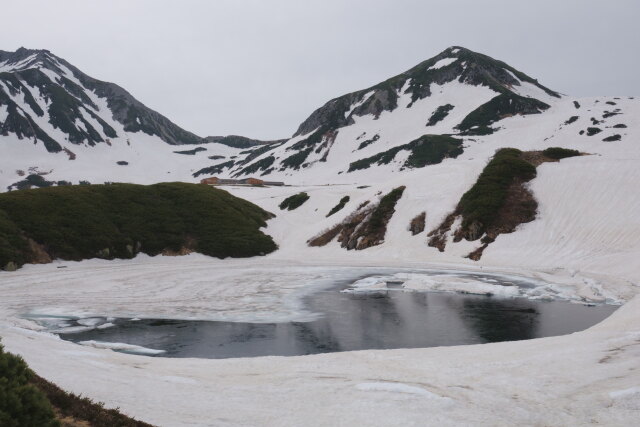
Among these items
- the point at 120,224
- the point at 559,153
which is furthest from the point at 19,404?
the point at 559,153

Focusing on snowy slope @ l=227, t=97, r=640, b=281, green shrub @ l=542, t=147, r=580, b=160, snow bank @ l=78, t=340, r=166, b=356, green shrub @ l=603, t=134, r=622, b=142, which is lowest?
snow bank @ l=78, t=340, r=166, b=356

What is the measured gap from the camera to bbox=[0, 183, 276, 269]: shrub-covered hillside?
46.6m

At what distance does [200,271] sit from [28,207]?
23323 millimetres

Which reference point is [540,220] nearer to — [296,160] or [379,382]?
[379,382]

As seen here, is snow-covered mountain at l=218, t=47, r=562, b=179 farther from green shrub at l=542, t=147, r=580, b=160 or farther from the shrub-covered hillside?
the shrub-covered hillside

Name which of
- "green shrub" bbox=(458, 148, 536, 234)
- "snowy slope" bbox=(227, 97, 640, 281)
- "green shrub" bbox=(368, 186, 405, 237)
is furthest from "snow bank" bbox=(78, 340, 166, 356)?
"green shrub" bbox=(368, 186, 405, 237)

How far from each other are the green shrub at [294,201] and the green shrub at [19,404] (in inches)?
3218

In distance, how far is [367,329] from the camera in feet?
68.5

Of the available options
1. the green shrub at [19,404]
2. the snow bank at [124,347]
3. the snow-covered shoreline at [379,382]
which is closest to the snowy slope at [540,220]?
the snow-covered shoreline at [379,382]

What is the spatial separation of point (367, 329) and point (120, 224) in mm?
43676

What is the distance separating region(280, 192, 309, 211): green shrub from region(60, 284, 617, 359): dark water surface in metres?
62.4

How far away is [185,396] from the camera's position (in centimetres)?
1072

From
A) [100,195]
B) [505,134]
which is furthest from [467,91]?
[100,195]

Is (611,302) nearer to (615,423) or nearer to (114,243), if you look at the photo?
(615,423)
